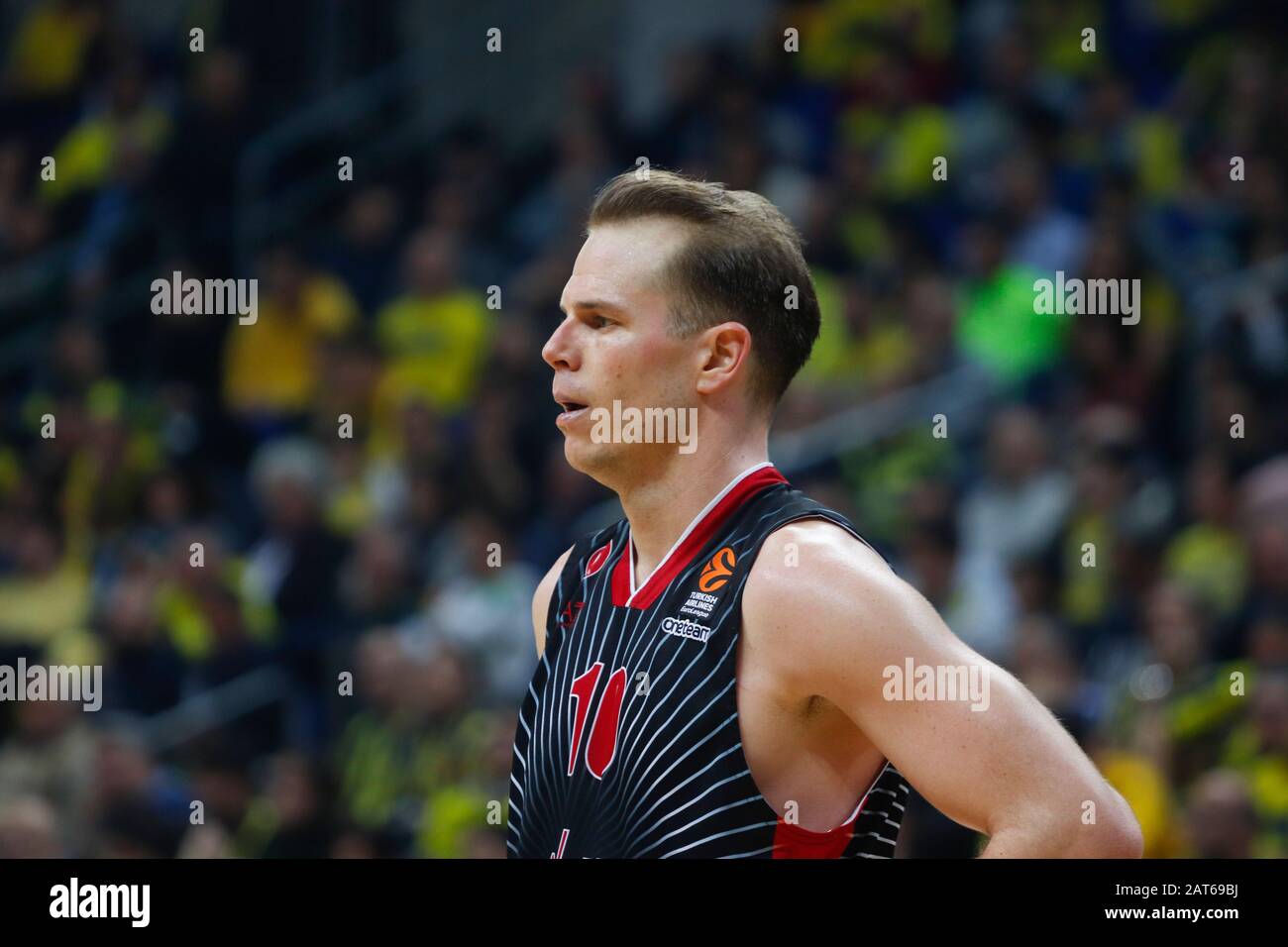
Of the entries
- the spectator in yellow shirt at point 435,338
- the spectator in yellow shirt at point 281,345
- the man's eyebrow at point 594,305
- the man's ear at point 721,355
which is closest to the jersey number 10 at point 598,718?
the man's ear at point 721,355

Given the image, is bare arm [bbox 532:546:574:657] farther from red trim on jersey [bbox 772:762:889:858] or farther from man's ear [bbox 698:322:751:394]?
A: red trim on jersey [bbox 772:762:889:858]

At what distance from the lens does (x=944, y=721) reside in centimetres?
275

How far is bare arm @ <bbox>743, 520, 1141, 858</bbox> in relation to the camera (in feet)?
8.95

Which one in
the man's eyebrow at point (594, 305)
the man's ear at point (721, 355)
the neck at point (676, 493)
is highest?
the man's eyebrow at point (594, 305)

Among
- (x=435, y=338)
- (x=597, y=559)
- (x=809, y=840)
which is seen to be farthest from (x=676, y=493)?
(x=435, y=338)

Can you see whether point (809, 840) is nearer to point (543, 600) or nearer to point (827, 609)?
point (827, 609)

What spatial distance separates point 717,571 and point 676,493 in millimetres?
207

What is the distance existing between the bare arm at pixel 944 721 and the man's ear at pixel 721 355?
0.48 meters

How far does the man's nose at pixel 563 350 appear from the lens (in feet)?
10.6

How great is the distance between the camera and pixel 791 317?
329 cm

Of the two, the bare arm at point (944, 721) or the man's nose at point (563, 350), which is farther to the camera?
the man's nose at point (563, 350)

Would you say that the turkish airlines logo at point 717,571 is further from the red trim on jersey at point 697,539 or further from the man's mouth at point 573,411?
the man's mouth at point 573,411
